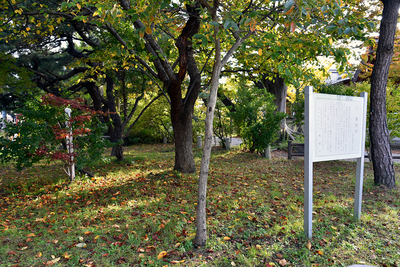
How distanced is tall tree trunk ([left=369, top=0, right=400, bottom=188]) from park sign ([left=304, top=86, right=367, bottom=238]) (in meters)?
1.87

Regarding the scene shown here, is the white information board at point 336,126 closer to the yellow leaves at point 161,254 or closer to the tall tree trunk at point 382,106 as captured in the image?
the tall tree trunk at point 382,106

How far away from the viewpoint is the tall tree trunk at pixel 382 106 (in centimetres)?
552

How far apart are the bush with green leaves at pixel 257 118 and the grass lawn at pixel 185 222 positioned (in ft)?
11.0

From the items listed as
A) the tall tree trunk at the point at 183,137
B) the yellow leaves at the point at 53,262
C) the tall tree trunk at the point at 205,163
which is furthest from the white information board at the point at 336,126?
the tall tree trunk at the point at 183,137

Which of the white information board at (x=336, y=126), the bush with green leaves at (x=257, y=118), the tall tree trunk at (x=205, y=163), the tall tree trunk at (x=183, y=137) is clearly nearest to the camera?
the tall tree trunk at (x=205, y=163)

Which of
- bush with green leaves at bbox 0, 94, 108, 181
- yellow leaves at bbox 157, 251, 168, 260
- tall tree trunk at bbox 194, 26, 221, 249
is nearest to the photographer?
yellow leaves at bbox 157, 251, 168, 260

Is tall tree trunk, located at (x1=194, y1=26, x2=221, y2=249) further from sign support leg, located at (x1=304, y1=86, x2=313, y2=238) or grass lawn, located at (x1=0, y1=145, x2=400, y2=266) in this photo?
sign support leg, located at (x1=304, y1=86, x2=313, y2=238)

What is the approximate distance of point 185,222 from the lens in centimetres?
393

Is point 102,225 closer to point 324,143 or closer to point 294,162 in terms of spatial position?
point 324,143

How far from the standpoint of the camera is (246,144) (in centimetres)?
1162

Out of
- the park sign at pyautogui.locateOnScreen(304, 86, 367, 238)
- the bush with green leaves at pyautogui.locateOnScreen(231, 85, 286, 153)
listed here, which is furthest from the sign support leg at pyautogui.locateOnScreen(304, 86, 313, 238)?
the bush with green leaves at pyautogui.locateOnScreen(231, 85, 286, 153)

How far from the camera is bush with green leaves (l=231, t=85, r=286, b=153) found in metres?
10.1

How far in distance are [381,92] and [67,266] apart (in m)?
6.65

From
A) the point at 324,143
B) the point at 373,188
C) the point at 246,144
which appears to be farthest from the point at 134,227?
the point at 246,144
